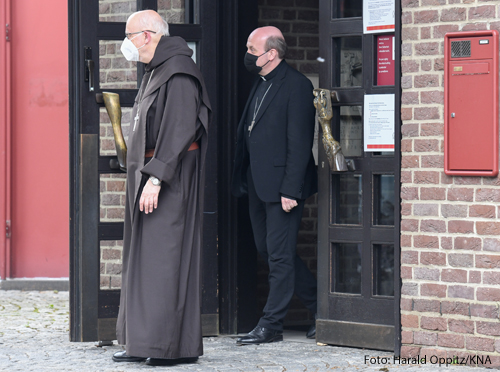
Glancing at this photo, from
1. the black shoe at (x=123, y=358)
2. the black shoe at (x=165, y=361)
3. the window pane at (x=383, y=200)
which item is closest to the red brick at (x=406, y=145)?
the window pane at (x=383, y=200)

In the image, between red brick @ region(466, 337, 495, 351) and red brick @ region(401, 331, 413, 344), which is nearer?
red brick @ region(466, 337, 495, 351)

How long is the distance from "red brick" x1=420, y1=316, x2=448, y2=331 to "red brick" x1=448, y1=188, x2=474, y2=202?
0.68 metres

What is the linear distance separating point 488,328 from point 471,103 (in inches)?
48.1

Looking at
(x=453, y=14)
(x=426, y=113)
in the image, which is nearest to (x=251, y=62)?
(x=426, y=113)

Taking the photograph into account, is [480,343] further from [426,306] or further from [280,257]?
[280,257]

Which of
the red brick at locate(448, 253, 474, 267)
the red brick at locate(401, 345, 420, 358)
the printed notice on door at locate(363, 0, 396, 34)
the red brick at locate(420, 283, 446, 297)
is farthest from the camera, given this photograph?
the printed notice on door at locate(363, 0, 396, 34)

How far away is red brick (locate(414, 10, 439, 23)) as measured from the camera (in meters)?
4.68

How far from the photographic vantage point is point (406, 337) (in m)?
4.85

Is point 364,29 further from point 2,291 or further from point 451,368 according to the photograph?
point 2,291

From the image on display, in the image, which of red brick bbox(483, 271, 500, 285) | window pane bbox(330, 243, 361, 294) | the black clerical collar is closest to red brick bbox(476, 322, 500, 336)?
red brick bbox(483, 271, 500, 285)

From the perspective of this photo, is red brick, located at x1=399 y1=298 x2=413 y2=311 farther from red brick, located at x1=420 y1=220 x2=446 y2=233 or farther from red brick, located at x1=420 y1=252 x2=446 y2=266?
red brick, located at x1=420 y1=220 x2=446 y2=233

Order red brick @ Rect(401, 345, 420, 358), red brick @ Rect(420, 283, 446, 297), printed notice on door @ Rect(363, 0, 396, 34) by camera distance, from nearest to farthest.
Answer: red brick @ Rect(420, 283, 446, 297)
red brick @ Rect(401, 345, 420, 358)
printed notice on door @ Rect(363, 0, 396, 34)

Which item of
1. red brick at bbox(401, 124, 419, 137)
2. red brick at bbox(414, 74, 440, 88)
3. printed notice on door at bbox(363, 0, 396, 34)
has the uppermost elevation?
printed notice on door at bbox(363, 0, 396, 34)

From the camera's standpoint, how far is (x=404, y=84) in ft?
15.8
